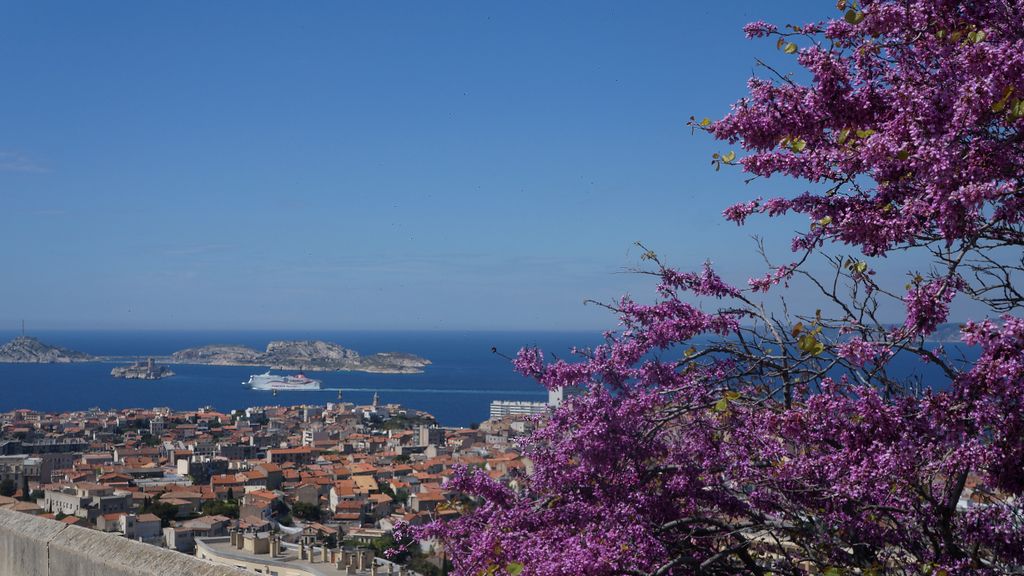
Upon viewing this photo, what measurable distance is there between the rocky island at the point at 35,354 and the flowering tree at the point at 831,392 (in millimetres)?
192795

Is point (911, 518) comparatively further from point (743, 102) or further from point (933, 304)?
point (743, 102)

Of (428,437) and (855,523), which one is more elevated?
(855,523)

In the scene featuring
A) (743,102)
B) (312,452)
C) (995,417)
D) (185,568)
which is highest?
(743,102)

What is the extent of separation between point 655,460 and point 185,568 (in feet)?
5.94

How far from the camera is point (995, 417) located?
2416 millimetres

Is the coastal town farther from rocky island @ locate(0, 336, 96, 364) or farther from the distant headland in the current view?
rocky island @ locate(0, 336, 96, 364)

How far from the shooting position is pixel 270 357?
181625mm

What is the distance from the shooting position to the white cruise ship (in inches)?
5202

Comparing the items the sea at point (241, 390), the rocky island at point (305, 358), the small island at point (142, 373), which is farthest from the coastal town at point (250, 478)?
the rocky island at point (305, 358)

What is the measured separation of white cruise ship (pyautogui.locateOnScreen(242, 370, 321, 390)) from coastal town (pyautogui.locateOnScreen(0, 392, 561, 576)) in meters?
46.0

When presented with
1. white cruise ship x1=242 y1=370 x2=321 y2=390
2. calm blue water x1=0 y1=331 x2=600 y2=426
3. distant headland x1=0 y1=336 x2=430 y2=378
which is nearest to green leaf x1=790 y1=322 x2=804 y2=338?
calm blue water x1=0 y1=331 x2=600 y2=426

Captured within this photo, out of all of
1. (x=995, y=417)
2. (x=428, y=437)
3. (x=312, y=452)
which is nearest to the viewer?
(x=995, y=417)

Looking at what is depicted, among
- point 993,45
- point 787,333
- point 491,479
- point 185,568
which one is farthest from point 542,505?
point 993,45

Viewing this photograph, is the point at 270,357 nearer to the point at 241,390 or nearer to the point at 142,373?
the point at 142,373
